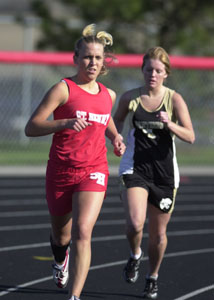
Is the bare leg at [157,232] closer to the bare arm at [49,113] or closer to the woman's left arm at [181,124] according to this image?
the woman's left arm at [181,124]

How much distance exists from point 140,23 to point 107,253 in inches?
622

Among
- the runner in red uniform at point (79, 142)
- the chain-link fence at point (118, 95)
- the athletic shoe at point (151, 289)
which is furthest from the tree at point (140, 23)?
the runner in red uniform at point (79, 142)

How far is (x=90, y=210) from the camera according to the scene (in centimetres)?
594

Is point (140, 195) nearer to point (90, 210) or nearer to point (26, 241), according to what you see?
point (90, 210)

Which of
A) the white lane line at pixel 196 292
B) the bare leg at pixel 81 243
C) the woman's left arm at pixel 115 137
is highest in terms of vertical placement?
the woman's left arm at pixel 115 137

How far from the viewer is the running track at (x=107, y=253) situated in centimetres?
687

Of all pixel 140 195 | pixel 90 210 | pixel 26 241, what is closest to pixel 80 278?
pixel 90 210

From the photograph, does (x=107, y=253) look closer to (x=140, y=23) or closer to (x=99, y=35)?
(x=99, y=35)

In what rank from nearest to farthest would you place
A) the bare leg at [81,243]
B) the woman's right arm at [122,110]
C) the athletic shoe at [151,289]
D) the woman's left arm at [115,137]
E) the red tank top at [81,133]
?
1. the bare leg at [81,243]
2. the red tank top at [81,133]
3. the woman's left arm at [115,137]
4. the athletic shoe at [151,289]
5. the woman's right arm at [122,110]

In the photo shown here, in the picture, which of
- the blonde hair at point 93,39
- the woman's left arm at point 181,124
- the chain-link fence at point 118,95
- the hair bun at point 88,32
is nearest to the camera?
the blonde hair at point 93,39

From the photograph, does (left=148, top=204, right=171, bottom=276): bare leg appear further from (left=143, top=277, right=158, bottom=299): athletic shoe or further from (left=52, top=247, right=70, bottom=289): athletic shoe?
(left=52, top=247, right=70, bottom=289): athletic shoe

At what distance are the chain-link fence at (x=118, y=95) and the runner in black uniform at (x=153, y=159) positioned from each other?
11.4 m

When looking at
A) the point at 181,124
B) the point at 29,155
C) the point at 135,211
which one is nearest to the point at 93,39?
the point at 181,124

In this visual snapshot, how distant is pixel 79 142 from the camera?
603 cm
